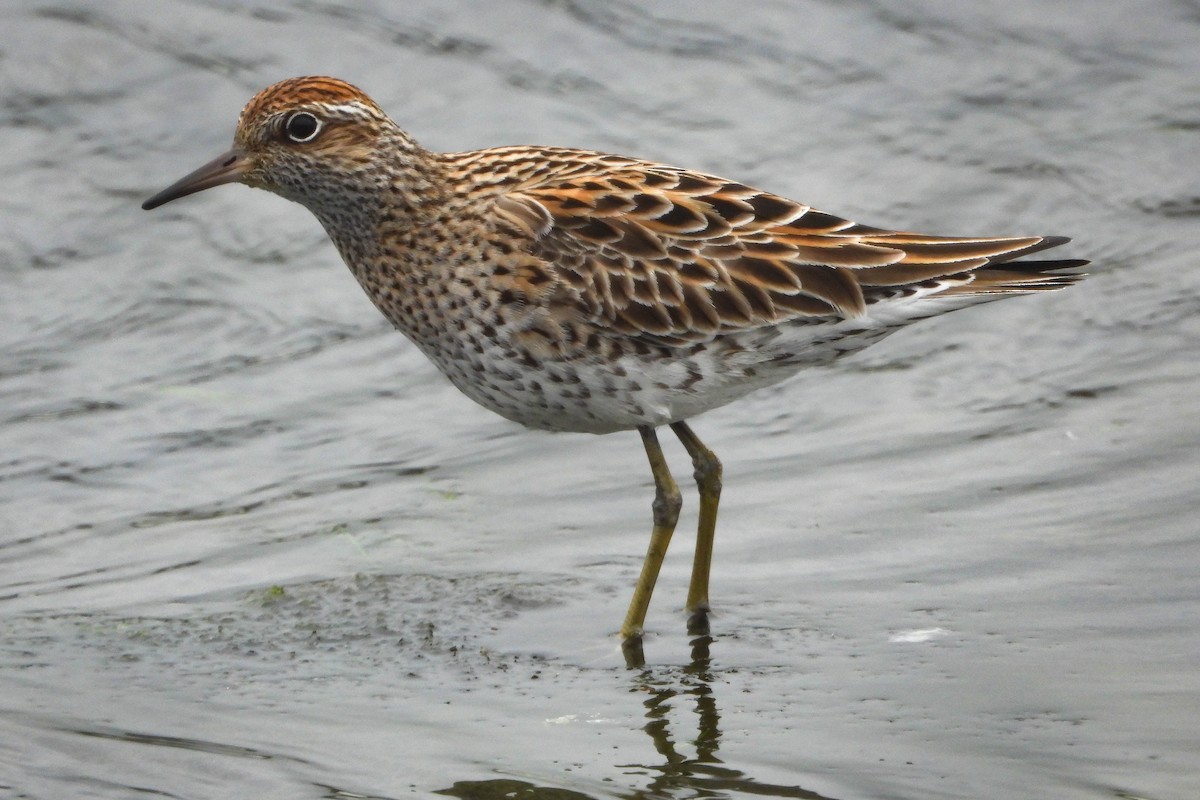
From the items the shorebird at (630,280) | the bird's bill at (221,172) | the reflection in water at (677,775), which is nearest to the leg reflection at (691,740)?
the reflection in water at (677,775)

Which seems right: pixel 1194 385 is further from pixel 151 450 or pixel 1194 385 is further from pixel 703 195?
pixel 151 450

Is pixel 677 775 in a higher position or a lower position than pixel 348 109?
lower

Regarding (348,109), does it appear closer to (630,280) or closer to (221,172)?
(221,172)

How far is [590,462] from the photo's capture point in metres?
9.46

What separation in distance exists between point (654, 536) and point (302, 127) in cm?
243

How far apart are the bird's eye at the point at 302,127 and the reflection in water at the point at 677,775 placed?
2986 mm

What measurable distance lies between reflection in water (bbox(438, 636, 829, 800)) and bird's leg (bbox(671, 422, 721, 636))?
81 centimetres

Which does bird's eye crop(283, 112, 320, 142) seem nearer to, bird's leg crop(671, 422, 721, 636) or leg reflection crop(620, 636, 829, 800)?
bird's leg crop(671, 422, 721, 636)

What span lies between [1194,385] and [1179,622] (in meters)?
2.74

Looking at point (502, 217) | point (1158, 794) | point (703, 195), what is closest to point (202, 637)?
point (502, 217)

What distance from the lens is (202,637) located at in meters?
7.53

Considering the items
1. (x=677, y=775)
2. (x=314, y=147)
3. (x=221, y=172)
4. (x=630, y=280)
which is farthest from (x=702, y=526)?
(x=221, y=172)

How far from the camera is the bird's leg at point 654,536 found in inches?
297

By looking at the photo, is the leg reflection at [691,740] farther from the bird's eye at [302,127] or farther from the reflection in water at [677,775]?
the bird's eye at [302,127]
